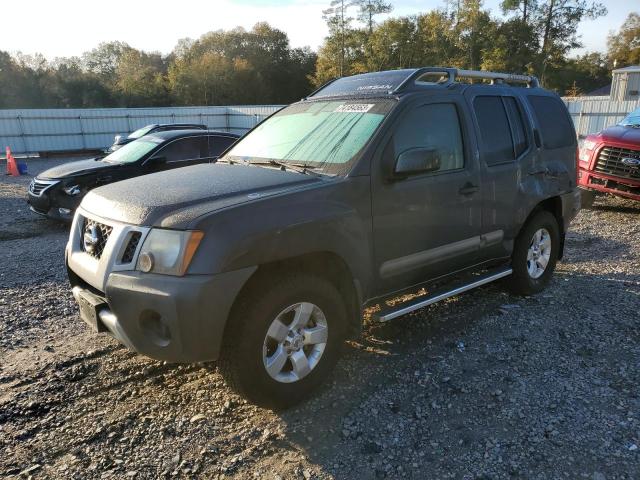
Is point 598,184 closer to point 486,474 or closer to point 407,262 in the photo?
point 407,262

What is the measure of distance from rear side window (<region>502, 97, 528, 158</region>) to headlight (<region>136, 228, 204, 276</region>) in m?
3.17

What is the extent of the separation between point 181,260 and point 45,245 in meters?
5.65

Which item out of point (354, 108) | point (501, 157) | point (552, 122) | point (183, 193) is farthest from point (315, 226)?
point (552, 122)

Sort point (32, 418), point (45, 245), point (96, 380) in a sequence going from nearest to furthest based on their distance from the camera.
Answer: point (32, 418) → point (96, 380) → point (45, 245)

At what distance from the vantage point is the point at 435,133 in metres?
3.85

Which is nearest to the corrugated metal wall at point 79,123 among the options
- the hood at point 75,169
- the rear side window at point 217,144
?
the rear side window at point 217,144

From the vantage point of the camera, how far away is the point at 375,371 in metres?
3.63

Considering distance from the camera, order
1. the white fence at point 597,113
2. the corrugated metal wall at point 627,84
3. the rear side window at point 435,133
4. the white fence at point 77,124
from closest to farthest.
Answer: the rear side window at point 435,133
the white fence at point 597,113
the white fence at point 77,124
the corrugated metal wall at point 627,84

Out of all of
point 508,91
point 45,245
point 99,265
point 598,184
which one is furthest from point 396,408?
point 598,184

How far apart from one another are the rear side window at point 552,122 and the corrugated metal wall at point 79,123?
17.5 m

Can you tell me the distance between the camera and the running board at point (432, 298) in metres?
3.46

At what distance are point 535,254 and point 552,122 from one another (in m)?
1.33

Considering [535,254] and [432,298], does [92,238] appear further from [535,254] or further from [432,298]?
[535,254]

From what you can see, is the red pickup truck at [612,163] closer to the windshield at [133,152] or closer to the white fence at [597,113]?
the windshield at [133,152]
